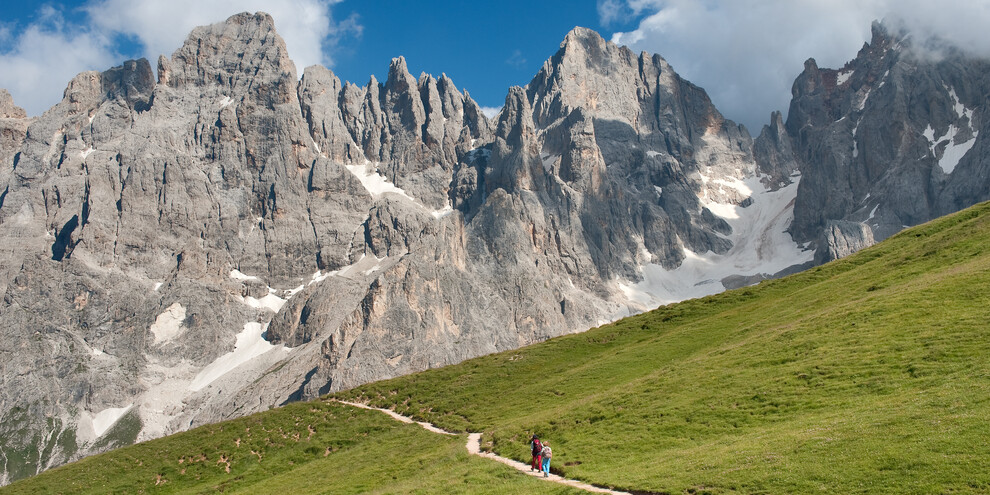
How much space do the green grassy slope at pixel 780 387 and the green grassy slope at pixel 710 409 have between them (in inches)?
4.8

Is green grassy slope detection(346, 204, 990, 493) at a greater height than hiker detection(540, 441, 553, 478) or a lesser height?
greater

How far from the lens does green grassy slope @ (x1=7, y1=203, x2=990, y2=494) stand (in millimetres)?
24969

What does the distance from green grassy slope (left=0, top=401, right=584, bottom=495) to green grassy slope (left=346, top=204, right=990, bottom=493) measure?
11.1ft

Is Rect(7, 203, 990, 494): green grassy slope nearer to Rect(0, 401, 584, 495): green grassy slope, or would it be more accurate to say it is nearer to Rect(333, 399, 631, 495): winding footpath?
Rect(0, 401, 584, 495): green grassy slope

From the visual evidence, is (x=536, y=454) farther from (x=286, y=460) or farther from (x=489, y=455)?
(x=286, y=460)

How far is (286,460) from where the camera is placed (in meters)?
48.0

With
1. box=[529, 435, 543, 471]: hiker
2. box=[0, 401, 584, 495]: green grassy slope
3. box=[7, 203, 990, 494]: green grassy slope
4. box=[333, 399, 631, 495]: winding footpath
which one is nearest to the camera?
box=[7, 203, 990, 494]: green grassy slope

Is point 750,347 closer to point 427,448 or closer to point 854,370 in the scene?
point 854,370

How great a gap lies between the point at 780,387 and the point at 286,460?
3133cm

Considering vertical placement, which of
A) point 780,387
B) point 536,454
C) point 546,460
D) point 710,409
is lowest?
point 546,460

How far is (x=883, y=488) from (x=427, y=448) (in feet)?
89.5

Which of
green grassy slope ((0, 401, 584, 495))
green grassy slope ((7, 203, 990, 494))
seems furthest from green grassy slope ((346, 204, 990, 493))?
green grassy slope ((0, 401, 584, 495))

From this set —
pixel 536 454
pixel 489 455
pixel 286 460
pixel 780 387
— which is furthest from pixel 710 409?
pixel 286 460

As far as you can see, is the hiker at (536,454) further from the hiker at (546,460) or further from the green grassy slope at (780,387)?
the green grassy slope at (780,387)
